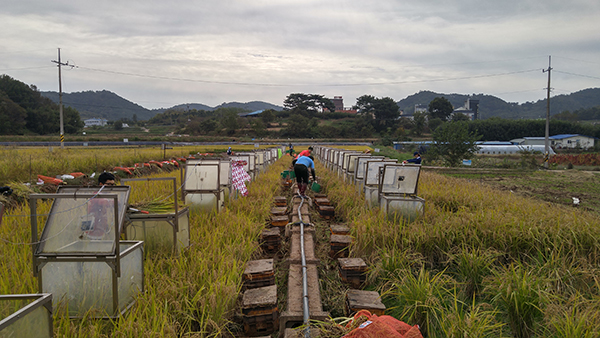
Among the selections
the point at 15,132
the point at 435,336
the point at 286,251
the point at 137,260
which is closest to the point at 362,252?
the point at 286,251

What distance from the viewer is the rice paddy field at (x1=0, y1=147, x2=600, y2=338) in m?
2.78

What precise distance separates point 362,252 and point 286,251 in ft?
4.51

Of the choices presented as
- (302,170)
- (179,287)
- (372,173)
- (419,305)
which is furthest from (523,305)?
(302,170)

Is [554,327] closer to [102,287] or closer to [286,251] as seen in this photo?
[286,251]

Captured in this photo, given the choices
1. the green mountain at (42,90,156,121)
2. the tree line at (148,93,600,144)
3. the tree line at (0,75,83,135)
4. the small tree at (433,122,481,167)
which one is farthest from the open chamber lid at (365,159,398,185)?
the green mountain at (42,90,156,121)

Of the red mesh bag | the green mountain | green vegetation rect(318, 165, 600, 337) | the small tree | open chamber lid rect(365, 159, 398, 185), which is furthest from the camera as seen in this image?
the green mountain

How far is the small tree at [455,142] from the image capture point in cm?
2295

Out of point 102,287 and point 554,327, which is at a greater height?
point 102,287

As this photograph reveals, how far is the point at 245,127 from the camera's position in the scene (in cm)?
7050

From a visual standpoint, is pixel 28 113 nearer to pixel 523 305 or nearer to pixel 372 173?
pixel 372 173

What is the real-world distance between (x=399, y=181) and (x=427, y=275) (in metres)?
3.22

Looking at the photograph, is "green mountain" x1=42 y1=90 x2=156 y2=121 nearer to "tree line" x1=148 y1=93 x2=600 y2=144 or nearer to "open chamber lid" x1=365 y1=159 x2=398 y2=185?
"tree line" x1=148 y1=93 x2=600 y2=144

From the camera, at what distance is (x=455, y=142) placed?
23.2 meters

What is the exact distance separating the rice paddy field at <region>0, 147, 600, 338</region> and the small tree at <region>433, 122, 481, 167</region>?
59.0ft
